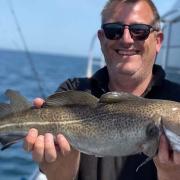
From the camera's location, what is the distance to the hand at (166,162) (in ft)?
11.6

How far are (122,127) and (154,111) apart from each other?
0.25 metres

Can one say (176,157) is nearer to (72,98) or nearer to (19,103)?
(72,98)

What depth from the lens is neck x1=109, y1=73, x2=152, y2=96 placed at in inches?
166

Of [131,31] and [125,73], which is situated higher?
[131,31]

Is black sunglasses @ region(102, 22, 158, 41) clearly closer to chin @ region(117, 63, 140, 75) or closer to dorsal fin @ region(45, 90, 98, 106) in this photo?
chin @ region(117, 63, 140, 75)

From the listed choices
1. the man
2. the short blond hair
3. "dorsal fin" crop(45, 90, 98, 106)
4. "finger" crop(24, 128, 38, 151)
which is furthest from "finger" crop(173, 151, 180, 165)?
the short blond hair

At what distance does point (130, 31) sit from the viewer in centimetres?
415

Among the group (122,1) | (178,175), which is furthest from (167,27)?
(178,175)

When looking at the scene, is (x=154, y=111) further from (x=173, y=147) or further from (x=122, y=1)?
(x=122, y=1)

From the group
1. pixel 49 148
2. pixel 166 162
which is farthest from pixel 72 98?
pixel 166 162

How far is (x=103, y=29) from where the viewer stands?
167 inches

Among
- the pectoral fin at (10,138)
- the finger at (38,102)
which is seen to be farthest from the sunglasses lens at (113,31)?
the pectoral fin at (10,138)

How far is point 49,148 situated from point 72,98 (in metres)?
0.39

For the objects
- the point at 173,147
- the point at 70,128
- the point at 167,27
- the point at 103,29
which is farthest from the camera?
the point at 167,27
